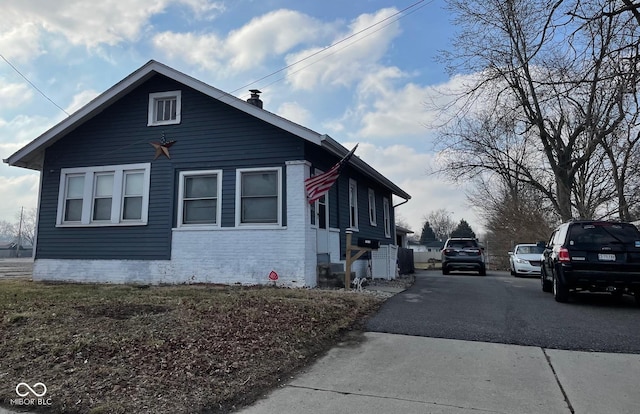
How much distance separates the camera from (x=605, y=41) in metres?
8.54

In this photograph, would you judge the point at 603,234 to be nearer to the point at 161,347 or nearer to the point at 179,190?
the point at 161,347

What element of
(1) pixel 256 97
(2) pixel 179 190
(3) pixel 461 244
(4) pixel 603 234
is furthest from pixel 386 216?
(4) pixel 603 234

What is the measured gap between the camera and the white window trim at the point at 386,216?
19.4 meters

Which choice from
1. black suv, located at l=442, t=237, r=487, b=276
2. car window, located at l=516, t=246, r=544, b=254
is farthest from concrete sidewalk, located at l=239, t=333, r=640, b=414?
car window, located at l=516, t=246, r=544, b=254

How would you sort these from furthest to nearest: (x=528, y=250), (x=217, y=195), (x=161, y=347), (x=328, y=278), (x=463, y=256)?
(x=528, y=250) < (x=463, y=256) < (x=217, y=195) < (x=328, y=278) < (x=161, y=347)

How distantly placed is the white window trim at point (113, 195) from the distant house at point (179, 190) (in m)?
0.03

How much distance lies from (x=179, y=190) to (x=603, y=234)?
980cm

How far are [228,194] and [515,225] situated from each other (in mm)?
27226

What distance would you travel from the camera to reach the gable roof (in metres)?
10.0

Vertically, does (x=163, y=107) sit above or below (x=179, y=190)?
above

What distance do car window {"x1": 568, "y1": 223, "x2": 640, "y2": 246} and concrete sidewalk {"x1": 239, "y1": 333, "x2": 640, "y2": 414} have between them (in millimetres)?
3732

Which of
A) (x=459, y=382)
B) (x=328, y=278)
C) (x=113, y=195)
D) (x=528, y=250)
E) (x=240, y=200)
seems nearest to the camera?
(x=459, y=382)

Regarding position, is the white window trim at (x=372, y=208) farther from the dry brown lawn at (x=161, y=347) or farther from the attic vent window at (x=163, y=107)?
the dry brown lawn at (x=161, y=347)

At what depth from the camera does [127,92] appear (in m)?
12.0
